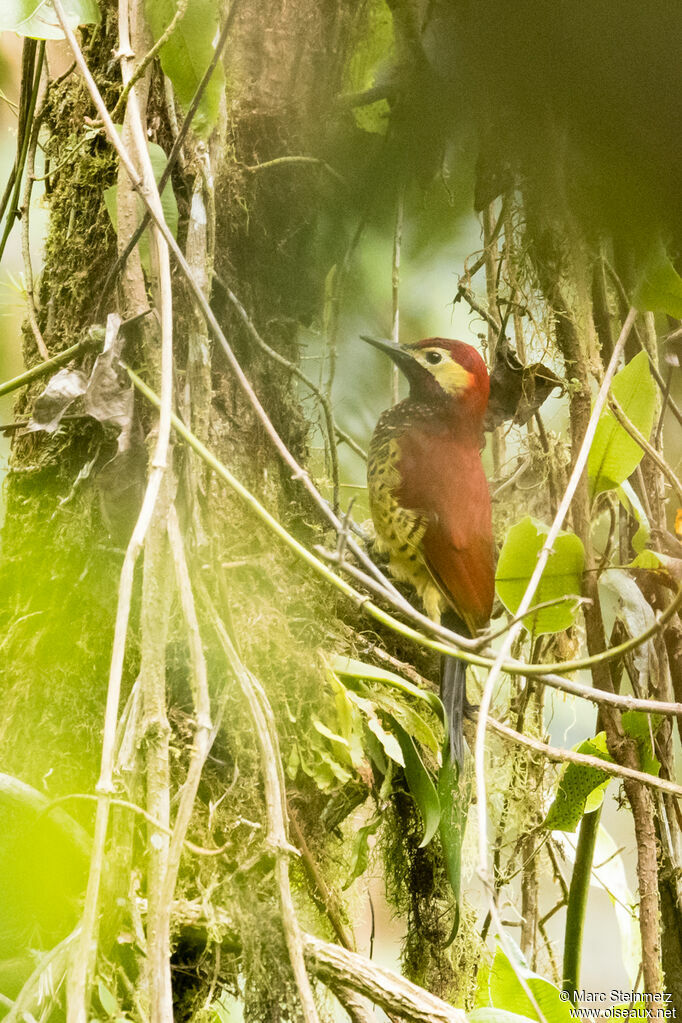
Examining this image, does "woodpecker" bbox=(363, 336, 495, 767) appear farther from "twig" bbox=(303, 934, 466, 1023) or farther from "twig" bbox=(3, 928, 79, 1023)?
"twig" bbox=(3, 928, 79, 1023)

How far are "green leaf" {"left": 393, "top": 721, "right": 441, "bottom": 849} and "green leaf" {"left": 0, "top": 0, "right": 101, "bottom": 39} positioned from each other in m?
0.73

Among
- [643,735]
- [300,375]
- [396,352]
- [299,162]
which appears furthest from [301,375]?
[643,735]

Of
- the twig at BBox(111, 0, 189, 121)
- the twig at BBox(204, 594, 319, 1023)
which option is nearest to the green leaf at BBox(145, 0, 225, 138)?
the twig at BBox(111, 0, 189, 121)

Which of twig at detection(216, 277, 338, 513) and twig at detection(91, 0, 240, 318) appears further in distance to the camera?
twig at detection(216, 277, 338, 513)

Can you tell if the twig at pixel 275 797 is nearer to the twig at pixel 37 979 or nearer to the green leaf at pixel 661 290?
the twig at pixel 37 979

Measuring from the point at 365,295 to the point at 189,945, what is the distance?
643 mm

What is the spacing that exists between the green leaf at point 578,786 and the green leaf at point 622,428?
271 millimetres

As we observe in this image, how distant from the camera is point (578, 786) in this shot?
2.97 ft

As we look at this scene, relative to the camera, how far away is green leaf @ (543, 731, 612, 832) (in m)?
0.90

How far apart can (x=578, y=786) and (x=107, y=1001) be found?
50cm

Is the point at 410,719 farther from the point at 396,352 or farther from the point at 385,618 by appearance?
the point at 396,352

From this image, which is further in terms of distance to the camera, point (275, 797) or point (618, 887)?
point (618, 887)

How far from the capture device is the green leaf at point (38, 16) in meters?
0.77

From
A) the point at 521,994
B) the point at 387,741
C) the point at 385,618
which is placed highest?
the point at 385,618
